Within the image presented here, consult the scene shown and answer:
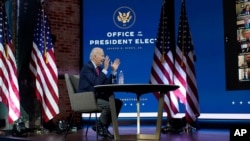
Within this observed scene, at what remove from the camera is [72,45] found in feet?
26.5

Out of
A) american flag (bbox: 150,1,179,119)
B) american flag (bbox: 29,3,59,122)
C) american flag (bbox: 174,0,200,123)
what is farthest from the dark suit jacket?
american flag (bbox: 174,0,200,123)

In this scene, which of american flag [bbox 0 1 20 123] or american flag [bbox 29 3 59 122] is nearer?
american flag [bbox 0 1 20 123]

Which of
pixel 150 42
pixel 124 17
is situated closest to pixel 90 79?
pixel 150 42

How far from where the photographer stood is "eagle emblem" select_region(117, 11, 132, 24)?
7938 millimetres

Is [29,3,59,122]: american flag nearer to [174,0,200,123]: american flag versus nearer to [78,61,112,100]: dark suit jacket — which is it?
[78,61,112,100]: dark suit jacket

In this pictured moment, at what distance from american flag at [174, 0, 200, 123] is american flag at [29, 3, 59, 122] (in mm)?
2112

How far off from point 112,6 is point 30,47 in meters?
1.91

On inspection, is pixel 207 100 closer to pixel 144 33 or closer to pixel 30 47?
pixel 144 33

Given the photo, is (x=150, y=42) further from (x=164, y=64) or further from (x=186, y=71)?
Result: (x=186, y=71)

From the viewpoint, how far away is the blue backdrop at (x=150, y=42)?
23.0ft

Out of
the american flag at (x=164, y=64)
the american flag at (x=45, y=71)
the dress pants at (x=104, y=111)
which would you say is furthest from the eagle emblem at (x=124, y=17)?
the dress pants at (x=104, y=111)

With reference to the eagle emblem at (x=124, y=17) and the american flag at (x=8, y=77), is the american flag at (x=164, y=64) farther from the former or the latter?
the american flag at (x=8, y=77)

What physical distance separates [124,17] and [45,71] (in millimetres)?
2121

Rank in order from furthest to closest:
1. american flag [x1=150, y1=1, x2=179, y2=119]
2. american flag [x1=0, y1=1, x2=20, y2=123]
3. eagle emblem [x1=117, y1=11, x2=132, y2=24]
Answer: eagle emblem [x1=117, y1=11, x2=132, y2=24], american flag [x1=150, y1=1, x2=179, y2=119], american flag [x1=0, y1=1, x2=20, y2=123]
